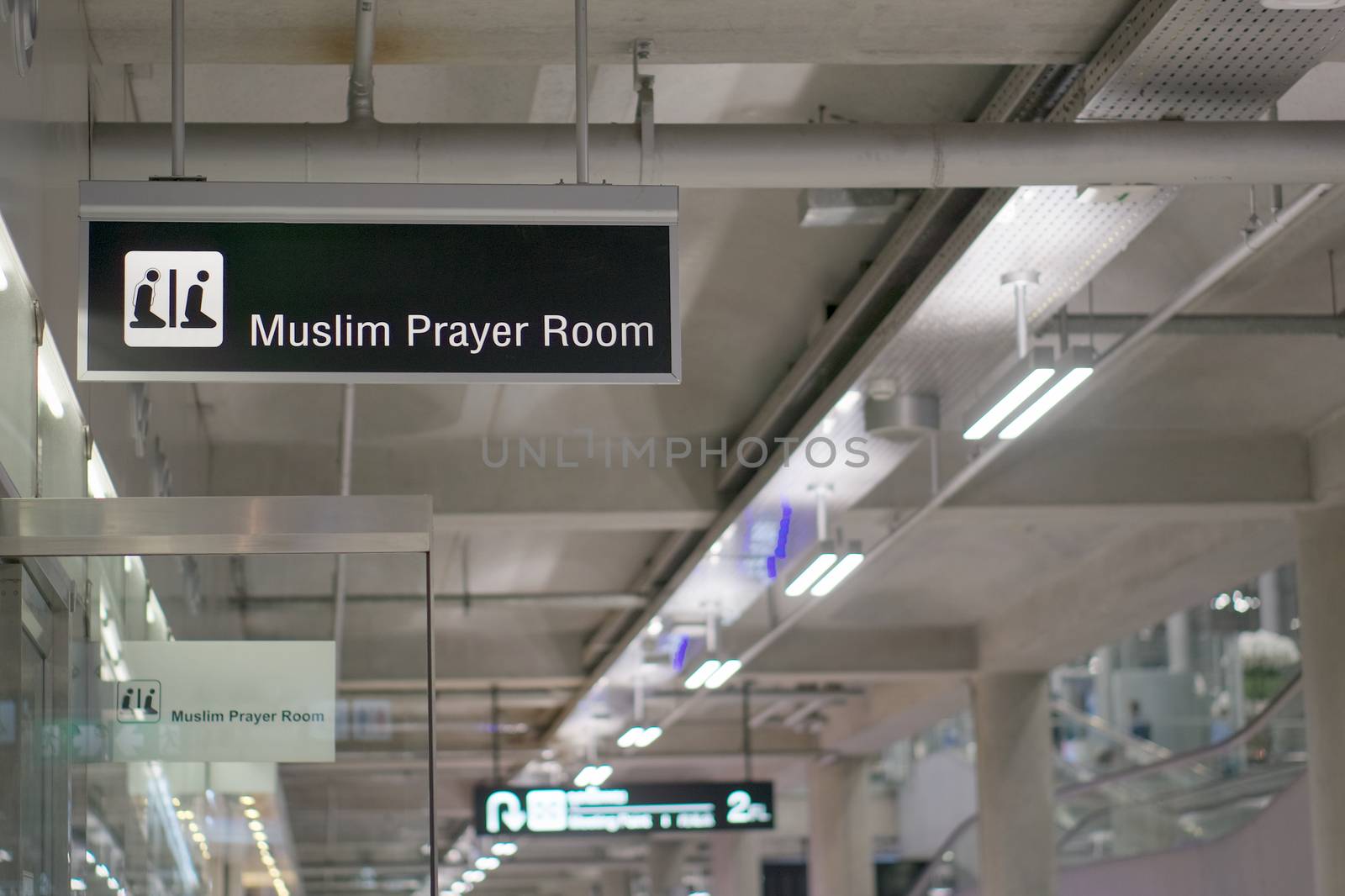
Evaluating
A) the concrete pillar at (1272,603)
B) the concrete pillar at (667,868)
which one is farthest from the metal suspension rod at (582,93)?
the concrete pillar at (1272,603)

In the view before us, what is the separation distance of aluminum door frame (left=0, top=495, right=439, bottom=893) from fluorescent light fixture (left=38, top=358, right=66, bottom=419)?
57cm

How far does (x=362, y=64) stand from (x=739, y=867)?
23.4 m

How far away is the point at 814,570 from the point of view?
1019 cm

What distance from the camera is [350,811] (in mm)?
4957

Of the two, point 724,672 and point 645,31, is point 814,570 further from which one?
point 645,31

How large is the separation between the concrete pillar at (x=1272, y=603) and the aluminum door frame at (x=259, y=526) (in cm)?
3005

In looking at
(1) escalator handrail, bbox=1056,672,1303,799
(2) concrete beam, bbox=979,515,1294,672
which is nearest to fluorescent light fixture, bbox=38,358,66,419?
(2) concrete beam, bbox=979,515,1294,672

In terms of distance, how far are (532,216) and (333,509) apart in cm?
96

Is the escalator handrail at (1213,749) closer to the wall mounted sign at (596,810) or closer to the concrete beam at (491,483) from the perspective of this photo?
the wall mounted sign at (596,810)

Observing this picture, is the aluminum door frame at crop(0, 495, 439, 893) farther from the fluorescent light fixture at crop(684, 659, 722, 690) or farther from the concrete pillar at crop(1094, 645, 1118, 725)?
the concrete pillar at crop(1094, 645, 1118, 725)

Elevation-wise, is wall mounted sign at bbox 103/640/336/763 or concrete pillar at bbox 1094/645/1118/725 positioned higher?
concrete pillar at bbox 1094/645/1118/725

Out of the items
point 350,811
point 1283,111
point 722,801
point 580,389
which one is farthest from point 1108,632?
point 350,811

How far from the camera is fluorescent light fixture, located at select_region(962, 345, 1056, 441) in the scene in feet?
22.4

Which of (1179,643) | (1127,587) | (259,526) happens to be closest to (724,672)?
(1127,587)
